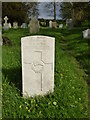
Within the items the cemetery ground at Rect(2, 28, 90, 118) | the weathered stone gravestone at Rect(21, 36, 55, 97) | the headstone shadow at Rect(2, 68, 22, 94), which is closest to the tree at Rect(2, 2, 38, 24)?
the headstone shadow at Rect(2, 68, 22, 94)

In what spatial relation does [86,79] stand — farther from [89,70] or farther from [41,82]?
[41,82]

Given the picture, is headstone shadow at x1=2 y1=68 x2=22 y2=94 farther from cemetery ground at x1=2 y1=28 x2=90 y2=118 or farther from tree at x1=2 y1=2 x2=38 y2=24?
tree at x1=2 y1=2 x2=38 y2=24

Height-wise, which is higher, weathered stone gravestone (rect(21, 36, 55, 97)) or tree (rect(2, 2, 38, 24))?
tree (rect(2, 2, 38, 24))

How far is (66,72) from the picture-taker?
5875mm

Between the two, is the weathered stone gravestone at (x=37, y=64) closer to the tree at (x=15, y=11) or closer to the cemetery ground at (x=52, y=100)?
the cemetery ground at (x=52, y=100)

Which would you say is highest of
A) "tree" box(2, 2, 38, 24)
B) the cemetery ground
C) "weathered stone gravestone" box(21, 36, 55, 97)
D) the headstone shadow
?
"tree" box(2, 2, 38, 24)

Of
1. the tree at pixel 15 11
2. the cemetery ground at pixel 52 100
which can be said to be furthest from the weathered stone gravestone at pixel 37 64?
the tree at pixel 15 11

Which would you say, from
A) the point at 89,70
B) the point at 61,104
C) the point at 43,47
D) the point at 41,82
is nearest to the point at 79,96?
the point at 61,104

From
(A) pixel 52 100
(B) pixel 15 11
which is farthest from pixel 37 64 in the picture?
(B) pixel 15 11

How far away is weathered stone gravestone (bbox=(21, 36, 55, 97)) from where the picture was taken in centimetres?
417

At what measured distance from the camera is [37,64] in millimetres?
4254

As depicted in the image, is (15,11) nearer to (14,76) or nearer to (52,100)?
(14,76)

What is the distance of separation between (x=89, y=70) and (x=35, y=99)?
8.96 ft

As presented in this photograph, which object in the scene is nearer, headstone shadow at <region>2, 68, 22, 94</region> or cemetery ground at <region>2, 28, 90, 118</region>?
cemetery ground at <region>2, 28, 90, 118</region>
